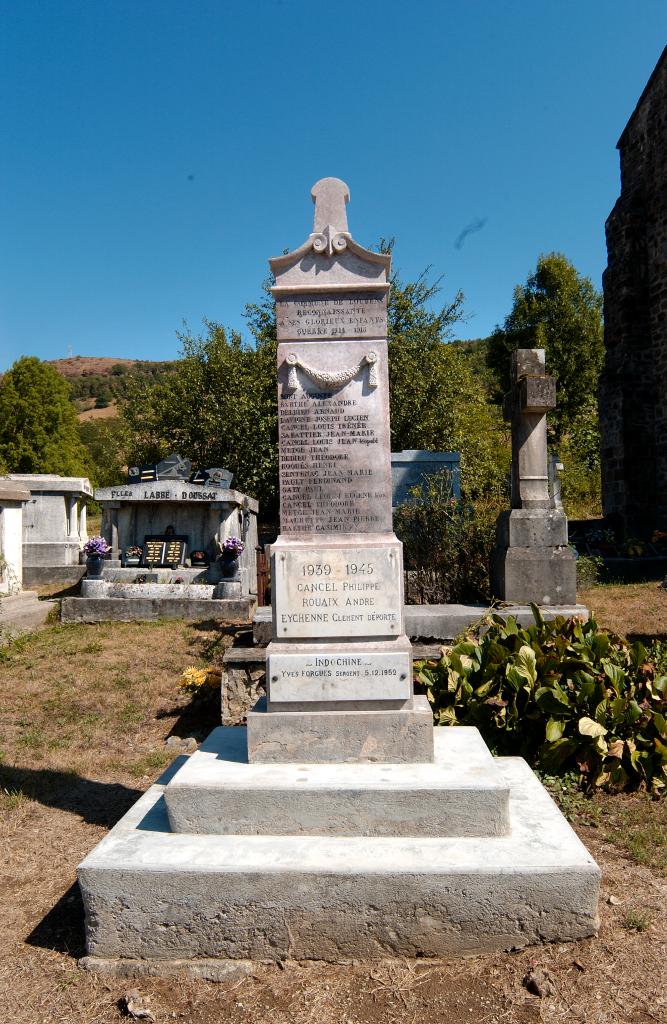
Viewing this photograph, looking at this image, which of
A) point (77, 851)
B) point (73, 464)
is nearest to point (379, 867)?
point (77, 851)

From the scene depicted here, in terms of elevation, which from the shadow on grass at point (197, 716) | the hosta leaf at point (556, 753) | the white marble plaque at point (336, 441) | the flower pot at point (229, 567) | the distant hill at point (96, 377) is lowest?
the shadow on grass at point (197, 716)

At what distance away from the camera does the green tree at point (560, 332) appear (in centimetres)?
3219

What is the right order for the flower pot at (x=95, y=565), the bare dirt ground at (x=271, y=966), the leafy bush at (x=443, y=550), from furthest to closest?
the flower pot at (x=95, y=565) < the leafy bush at (x=443, y=550) < the bare dirt ground at (x=271, y=966)

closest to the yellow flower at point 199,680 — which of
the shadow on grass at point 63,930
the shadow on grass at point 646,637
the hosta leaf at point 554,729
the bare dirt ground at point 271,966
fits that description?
the bare dirt ground at point 271,966

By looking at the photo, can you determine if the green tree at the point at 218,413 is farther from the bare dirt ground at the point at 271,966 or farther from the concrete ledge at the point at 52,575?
the bare dirt ground at the point at 271,966

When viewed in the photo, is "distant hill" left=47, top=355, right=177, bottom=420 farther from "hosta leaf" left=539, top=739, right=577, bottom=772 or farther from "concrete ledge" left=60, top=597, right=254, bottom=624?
"hosta leaf" left=539, top=739, right=577, bottom=772

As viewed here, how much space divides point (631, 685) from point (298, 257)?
3228 mm

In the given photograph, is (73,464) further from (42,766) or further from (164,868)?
(164,868)

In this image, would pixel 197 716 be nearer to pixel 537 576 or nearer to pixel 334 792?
pixel 334 792

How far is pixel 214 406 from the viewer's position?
61.1ft

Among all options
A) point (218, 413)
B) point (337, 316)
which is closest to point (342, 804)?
point (337, 316)

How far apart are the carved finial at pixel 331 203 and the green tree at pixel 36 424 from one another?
3058 cm

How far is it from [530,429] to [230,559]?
4428 millimetres

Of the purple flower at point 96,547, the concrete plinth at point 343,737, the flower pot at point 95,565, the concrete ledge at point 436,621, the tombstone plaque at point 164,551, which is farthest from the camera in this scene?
the tombstone plaque at point 164,551
